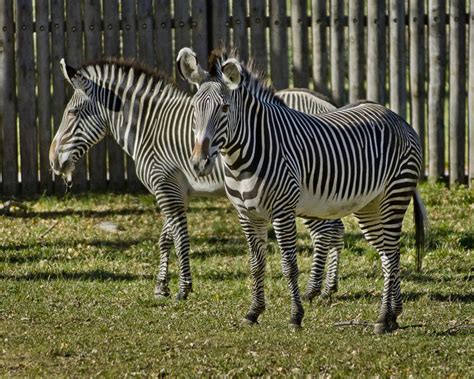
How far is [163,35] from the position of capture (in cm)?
1516

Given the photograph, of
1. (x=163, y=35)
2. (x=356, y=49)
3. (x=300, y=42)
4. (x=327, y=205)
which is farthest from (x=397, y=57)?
(x=327, y=205)

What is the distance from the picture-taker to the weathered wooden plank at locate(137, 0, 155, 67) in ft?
49.4

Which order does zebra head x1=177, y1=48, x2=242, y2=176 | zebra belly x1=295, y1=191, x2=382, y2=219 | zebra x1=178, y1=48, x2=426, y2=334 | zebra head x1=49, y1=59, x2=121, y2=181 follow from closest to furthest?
zebra head x1=177, y1=48, x2=242, y2=176 → zebra x1=178, y1=48, x2=426, y2=334 → zebra belly x1=295, y1=191, x2=382, y2=219 → zebra head x1=49, y1=59, x2=121, y2=181

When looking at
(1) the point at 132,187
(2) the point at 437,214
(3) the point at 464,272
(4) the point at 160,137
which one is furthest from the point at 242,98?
(1) the point at 132,187

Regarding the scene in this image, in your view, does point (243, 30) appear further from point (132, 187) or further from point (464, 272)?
point (464, 272)

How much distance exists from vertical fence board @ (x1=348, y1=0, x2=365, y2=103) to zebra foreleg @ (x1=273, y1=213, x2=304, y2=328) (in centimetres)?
664

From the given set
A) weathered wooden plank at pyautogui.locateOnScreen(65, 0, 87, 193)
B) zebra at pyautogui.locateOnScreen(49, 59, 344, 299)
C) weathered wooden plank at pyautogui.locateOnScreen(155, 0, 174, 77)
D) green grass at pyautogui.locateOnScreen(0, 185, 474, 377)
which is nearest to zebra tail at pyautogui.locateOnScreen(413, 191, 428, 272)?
green grass at pyautogui.locateOnScreen(0, 185, 474, 377)

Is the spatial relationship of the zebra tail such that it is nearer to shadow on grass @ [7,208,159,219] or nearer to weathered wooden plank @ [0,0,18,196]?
shadow on grass @ [7,208,159,219]

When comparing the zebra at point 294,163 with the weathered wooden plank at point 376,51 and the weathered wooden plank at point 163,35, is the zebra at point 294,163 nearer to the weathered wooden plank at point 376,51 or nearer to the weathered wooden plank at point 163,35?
the weathered wooden plank at point 376,51

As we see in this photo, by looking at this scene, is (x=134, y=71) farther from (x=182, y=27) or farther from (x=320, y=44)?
(x=320, y=44)

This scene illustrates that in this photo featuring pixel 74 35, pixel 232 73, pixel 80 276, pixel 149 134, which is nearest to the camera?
pixel 232 73

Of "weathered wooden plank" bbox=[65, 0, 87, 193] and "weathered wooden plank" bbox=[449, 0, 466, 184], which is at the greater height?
"weathered wooden plank" bbox=[65, 0, 87, 193]

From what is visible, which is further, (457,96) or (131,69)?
(457,96)

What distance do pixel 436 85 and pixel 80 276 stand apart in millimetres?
A: 6095
